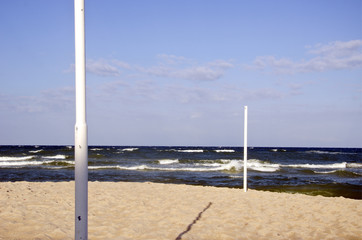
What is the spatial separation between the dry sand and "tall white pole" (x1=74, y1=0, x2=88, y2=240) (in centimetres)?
263

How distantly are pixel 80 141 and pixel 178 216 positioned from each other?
14.4 ft

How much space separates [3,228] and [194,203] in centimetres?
428

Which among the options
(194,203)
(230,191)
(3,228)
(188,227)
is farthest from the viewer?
(230,191)

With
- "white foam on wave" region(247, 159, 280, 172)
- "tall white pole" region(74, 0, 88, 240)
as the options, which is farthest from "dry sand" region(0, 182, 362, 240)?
"white foam on wave" region(247, 159, 280, 172)

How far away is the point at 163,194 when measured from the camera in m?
9.17

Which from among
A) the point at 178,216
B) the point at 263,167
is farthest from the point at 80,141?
the point at 263,167

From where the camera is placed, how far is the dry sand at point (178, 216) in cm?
510

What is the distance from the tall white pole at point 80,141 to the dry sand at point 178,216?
104 inches

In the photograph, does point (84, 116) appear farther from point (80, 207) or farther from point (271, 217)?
point (271, 217)

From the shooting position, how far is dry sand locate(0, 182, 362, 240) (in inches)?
201

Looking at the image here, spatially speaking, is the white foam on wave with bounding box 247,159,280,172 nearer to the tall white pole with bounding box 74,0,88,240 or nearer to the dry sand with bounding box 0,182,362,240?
the dry sand with bounding box 0,182,362,240

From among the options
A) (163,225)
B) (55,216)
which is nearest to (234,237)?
(163,225)

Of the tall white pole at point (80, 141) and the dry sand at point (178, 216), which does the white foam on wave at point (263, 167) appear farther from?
the tall white pole at point (80, 141)

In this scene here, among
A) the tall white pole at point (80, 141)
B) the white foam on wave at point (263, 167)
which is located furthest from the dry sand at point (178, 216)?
the white foam on wave at point (263, 167)
